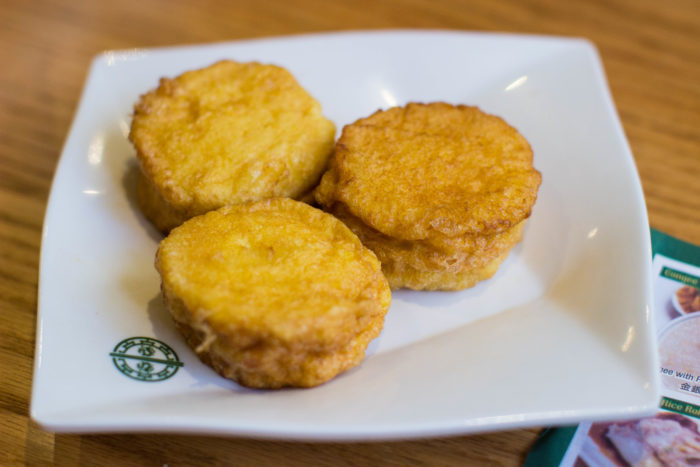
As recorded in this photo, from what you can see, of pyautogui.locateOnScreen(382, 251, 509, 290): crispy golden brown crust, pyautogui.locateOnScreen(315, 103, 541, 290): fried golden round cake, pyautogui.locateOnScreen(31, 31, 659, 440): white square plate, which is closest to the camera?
pyautogui.locateOnScreen(31, 31, 659, 440): white square plate

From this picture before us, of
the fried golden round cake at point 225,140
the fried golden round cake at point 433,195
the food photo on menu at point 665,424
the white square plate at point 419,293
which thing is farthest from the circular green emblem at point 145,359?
the food photo on menu at point 665,424

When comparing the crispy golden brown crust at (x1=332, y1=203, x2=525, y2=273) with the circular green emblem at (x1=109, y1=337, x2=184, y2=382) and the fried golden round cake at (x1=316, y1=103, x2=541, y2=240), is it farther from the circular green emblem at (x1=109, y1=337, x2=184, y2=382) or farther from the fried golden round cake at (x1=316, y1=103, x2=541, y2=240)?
the circular green emblem at (x1=109, y1=337, x2=184, y2=382)

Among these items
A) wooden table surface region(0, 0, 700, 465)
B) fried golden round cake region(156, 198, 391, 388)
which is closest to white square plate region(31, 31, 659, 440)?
fried golden round cake region(156, 198, 391, 388)

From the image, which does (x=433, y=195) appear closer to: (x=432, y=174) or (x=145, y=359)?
(x=432, y=174)

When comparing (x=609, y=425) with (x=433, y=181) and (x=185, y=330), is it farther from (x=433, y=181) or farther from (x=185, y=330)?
(x=185, y=330)

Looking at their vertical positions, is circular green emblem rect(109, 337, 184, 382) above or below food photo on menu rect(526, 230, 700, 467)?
above

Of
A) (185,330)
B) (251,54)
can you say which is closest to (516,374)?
(185,330)
